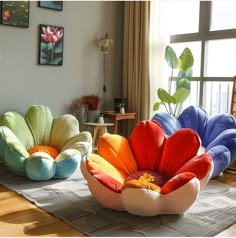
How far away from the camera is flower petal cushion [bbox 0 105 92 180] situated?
3191 mm

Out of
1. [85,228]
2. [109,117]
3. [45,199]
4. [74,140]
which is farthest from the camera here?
[109,117]

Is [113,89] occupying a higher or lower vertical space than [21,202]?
higher

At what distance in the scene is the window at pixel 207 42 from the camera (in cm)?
422

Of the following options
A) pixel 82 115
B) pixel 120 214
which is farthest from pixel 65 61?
pixel 120 214

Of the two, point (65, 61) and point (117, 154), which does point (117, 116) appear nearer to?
point (65, 61)

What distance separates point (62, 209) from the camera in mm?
2582

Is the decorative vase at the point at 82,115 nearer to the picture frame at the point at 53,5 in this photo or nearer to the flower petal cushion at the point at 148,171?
the picture frame at the point at 53,5

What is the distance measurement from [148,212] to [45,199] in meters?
0.97

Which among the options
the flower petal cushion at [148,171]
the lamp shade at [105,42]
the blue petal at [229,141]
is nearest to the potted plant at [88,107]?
the lamp shade at [105,42]

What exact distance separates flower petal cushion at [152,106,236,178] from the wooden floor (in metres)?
0.98

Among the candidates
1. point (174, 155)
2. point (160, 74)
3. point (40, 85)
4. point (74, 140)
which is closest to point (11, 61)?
point (40, 85)

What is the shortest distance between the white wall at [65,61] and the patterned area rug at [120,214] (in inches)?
52.9

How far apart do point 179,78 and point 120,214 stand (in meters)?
2.49

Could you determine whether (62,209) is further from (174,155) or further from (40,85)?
(40,85)
